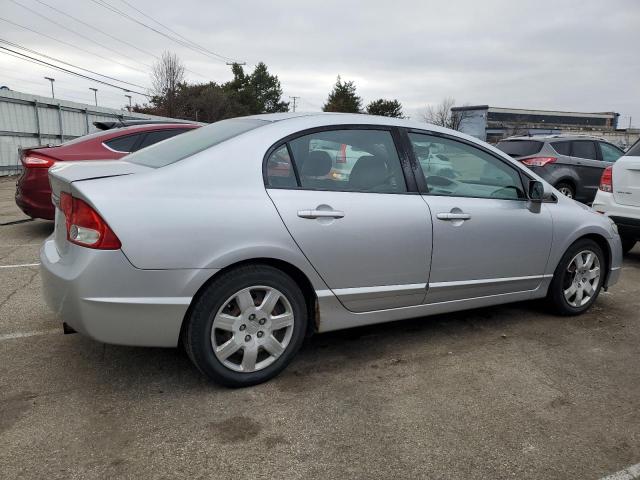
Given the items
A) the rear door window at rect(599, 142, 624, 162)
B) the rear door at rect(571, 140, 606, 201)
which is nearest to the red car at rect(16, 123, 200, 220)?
the rear door at rect(571, 140, 606, 201)

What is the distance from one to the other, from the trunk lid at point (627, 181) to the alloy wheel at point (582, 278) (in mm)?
2139

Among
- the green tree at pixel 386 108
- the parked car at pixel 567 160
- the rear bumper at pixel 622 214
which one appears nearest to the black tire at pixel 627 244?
the rear bumper at pixel 622 214

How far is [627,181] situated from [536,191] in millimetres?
2969

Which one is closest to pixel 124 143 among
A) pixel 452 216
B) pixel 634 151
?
pixel 452 216

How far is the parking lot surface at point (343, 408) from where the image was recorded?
2275 millimetres

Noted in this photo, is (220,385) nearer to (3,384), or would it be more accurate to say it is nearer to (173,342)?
(173,342)

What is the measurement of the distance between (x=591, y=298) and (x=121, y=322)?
12.3 feet

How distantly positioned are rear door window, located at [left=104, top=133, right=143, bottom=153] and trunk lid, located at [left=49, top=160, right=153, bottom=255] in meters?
3.63

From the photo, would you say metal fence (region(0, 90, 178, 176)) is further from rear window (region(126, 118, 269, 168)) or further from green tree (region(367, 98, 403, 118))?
green tree (region(367, 98, 403, 118))

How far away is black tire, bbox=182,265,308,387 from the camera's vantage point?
2.66 m

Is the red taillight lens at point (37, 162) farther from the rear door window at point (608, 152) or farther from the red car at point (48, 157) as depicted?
the rear door window at point (608, 152)

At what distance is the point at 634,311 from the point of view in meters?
4.52

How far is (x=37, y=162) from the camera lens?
6.17 m

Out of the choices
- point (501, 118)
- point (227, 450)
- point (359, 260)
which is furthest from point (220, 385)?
point (501, 118)
